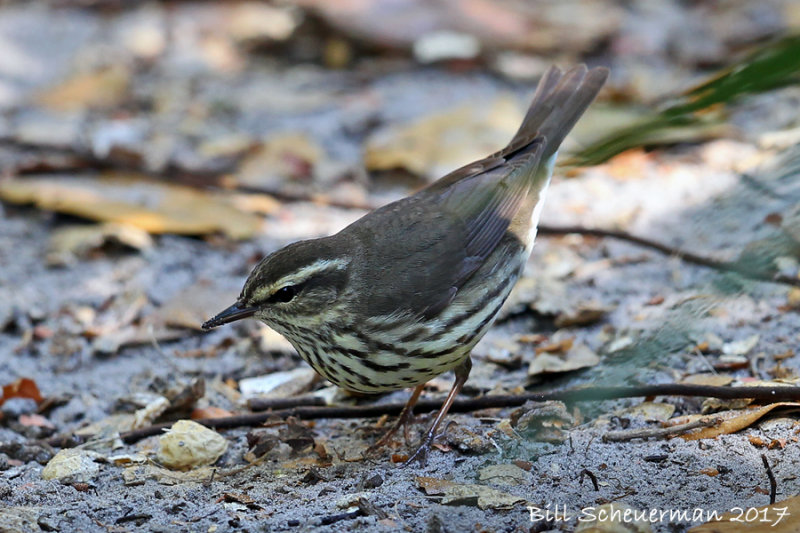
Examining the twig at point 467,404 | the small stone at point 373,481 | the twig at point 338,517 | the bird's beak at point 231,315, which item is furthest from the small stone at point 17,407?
the twig at point 338,517

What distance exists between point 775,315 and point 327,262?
2.22 meters

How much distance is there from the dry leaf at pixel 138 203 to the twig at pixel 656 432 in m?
3.23

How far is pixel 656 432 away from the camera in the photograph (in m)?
3.67

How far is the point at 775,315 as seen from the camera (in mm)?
4570

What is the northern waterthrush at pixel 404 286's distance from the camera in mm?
3947

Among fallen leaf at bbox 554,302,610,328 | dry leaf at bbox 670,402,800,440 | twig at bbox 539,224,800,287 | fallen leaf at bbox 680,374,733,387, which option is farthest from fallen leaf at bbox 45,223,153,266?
dry leaf at bbox 670,402,800,440

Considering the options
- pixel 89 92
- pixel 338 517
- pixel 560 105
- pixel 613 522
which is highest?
pixel 89 92

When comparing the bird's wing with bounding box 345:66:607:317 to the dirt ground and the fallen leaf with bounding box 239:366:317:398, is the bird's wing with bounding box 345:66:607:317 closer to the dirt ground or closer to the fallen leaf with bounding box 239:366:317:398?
the dirt ground

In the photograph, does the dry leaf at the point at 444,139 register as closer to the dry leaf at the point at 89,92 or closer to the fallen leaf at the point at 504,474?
the dry leaf at the point at 89,92

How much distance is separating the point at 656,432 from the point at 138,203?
3.96 meters

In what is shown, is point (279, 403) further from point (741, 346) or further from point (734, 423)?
point (741, 346)

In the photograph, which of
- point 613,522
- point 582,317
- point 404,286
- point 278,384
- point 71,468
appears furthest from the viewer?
point 582,317

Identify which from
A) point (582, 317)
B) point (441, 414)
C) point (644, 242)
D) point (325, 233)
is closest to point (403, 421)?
point (441, 414)

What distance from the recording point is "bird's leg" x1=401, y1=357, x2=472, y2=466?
12.6 feet
